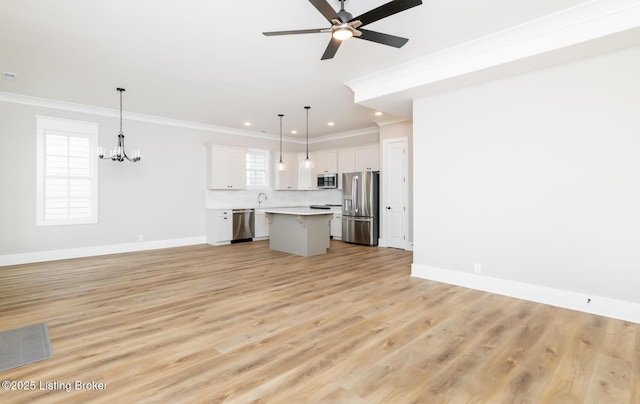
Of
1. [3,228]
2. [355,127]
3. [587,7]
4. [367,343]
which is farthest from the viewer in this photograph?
[355,127]

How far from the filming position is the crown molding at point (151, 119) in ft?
18.5

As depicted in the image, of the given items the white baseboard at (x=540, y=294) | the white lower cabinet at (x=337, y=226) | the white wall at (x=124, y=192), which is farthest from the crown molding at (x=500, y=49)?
the white wall at (x=124, y=192)

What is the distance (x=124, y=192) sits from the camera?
671cm

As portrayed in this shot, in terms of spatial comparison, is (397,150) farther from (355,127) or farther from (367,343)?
(367,343)

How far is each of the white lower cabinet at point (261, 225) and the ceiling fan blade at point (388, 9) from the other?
6384mm

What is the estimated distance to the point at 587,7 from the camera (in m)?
2.91

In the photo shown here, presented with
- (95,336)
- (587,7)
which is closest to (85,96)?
(95,336)

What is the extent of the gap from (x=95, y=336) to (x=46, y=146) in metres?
4.86

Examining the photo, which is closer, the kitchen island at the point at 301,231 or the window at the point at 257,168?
the kitchen island at the point at 301,231

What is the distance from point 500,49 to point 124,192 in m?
7.02

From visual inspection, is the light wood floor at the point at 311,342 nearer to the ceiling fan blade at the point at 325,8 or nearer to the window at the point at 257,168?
the ceiling fan blade at the point at 325,8

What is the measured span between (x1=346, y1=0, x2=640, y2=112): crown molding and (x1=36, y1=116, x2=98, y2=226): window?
17.3ft

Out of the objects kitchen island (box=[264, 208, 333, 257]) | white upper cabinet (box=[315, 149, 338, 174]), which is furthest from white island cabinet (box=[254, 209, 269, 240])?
white upper cabinet (box=[315, 149, 338, 174])

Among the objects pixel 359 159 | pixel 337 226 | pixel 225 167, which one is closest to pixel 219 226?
pixel 225 167
